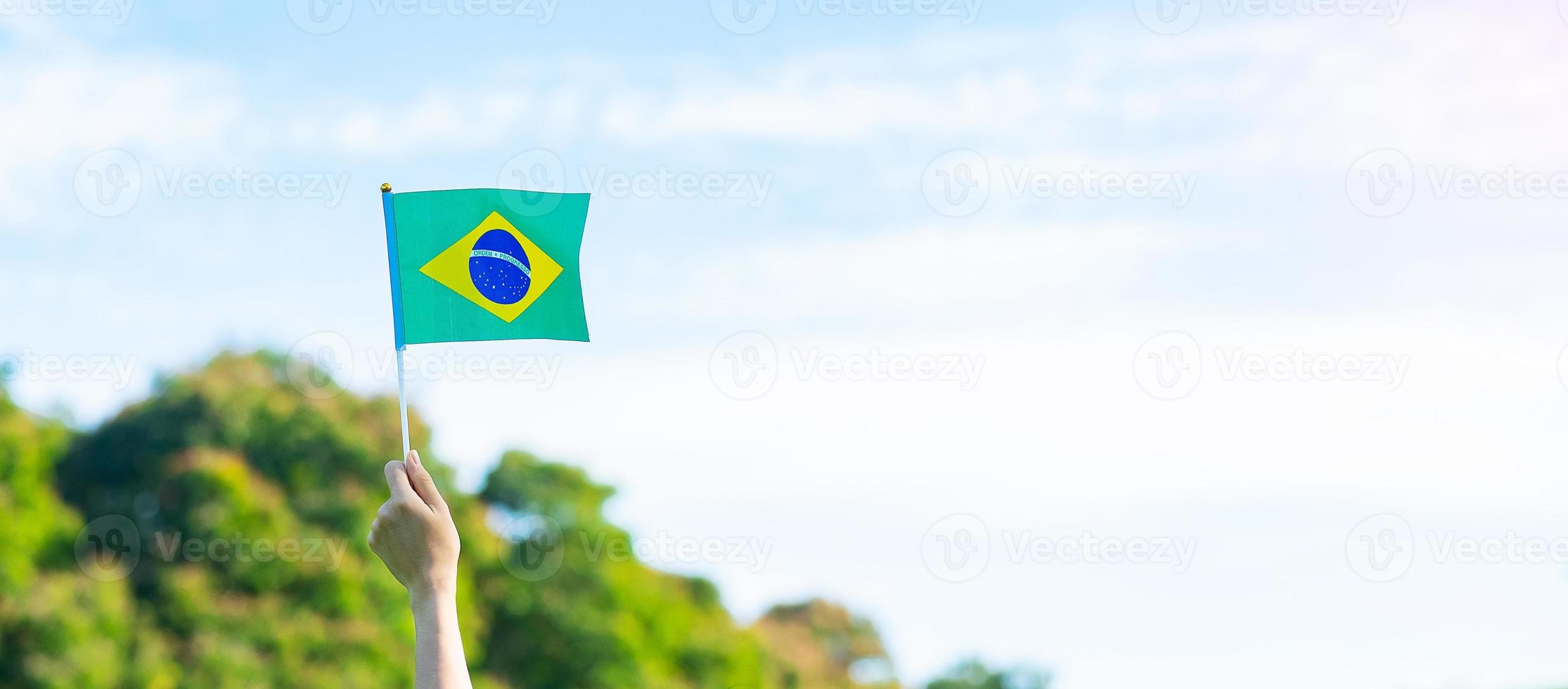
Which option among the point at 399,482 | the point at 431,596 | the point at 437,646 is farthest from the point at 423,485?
the point at 437,646

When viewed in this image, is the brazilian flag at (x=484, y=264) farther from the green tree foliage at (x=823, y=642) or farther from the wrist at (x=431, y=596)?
the green tree foliage at (x=823, y=642)

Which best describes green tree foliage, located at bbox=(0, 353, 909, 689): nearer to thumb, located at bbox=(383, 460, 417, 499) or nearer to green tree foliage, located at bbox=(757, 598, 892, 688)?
green tree foliage, located at bbox=(757, 598, 892, 688)

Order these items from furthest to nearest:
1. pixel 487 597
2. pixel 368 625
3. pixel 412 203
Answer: pixel 487 597
pixel 368 625
pixel 412 203

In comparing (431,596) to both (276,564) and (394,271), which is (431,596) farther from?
(276,564)

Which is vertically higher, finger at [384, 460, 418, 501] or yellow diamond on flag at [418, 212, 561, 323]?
yellow diamond on flag at [418, 212, 561, 323]

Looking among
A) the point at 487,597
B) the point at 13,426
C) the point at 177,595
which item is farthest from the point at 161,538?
the point at 487,597

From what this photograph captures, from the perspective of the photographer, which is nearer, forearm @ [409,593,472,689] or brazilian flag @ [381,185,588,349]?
forearm @ [409,593,472,689]

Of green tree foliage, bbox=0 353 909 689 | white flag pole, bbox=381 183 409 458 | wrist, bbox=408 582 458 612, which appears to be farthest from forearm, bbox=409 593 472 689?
green tree foliage, bbox=0 353 909 689

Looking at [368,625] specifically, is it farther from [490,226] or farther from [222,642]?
[490,226]
